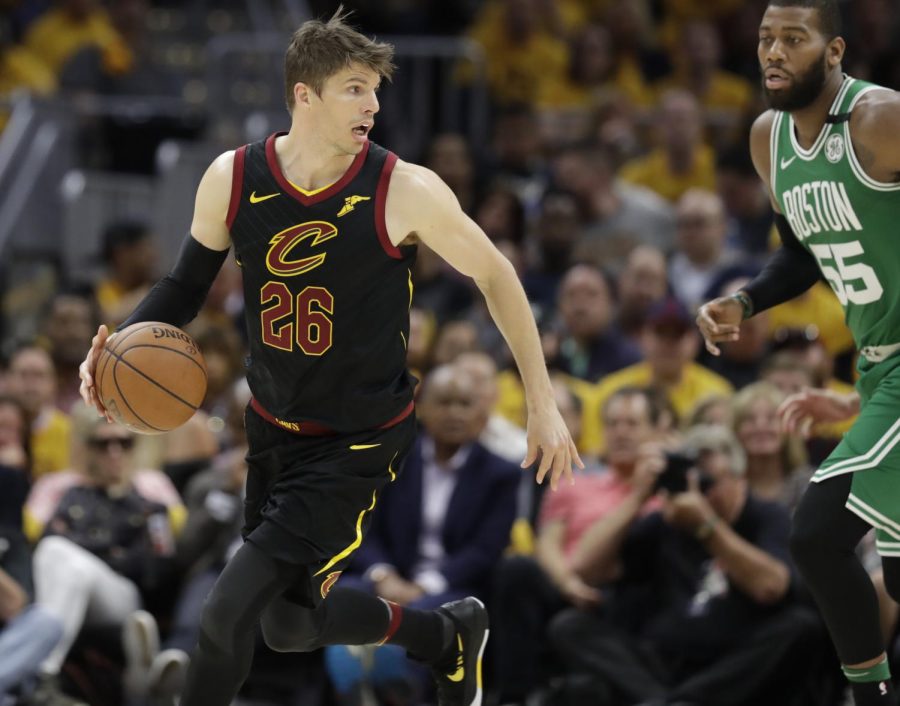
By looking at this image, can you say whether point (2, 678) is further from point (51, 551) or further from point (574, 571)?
point (574, 571)

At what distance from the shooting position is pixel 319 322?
5098 millimetres

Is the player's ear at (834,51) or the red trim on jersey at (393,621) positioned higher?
the player's ear at (834,51)

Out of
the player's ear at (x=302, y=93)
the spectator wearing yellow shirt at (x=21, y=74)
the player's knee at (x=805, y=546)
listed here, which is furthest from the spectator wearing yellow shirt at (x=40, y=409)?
the player's knee at (x=805, y=546)

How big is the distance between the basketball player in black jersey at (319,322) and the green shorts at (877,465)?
881mm

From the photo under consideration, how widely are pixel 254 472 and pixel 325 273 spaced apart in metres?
0.75

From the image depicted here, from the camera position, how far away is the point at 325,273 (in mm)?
5070

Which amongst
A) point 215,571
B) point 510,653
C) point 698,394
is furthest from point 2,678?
point 698,394

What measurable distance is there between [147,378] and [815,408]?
2429 mm

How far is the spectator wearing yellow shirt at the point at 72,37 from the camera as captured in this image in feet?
43.7

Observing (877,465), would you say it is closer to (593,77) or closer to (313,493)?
(313,493)

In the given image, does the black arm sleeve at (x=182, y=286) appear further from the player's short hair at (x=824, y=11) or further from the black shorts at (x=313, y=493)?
the player's short hair at (x=824, y=11)

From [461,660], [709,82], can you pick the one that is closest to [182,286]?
[461,660]

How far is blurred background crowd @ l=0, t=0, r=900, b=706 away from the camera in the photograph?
296 inches

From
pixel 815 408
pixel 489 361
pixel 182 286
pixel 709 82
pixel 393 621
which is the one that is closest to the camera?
pixel 182 286
